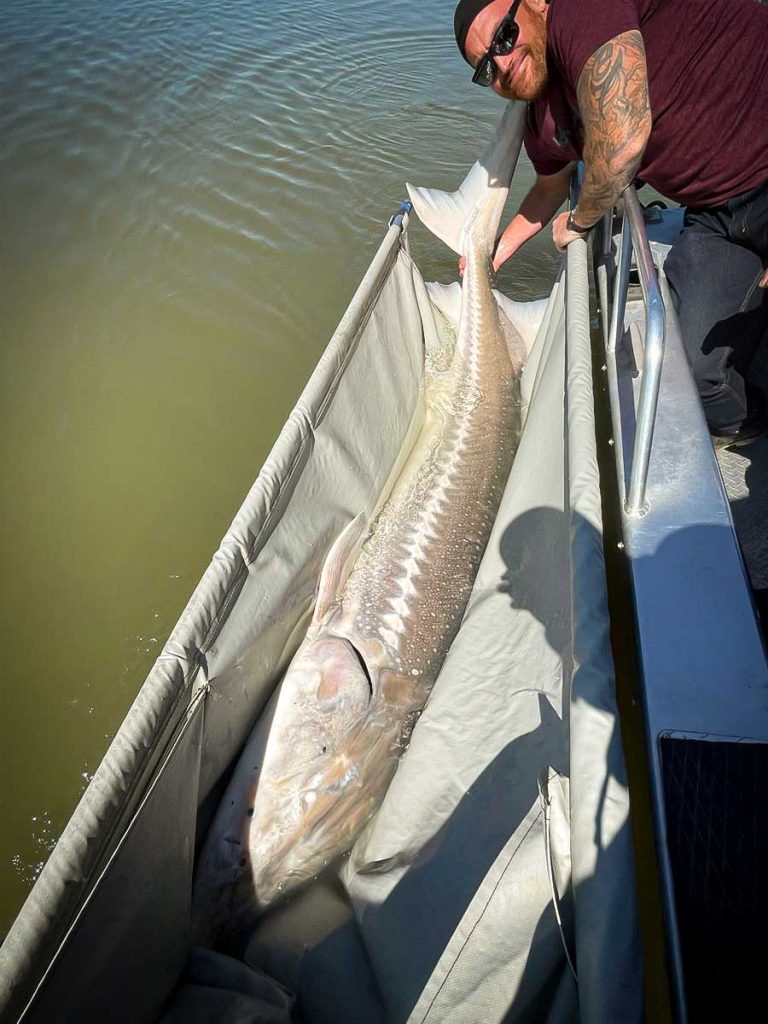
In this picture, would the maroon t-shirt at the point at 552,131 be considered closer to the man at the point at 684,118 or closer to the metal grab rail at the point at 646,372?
the man at the point at 684,118

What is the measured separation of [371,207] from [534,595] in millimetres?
4299

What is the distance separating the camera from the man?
1.84 m

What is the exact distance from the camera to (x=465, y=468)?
2.61 m

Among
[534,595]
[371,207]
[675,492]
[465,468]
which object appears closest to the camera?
[675,492]

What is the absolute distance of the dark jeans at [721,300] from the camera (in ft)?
7.33

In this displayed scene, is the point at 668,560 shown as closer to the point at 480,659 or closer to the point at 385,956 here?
the point at 480,659

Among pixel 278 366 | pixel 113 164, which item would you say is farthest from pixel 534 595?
pixel 113 164

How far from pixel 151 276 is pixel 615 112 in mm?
3312

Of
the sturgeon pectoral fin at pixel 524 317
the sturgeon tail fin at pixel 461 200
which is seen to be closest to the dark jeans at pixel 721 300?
the sturgeon pectoral fin at pixel 524 317

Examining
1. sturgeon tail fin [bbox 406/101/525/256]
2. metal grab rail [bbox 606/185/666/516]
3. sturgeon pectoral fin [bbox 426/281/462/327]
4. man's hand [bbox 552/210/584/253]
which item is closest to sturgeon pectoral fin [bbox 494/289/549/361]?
sturgeon pectoral fin [bbox 426/281/462/327]

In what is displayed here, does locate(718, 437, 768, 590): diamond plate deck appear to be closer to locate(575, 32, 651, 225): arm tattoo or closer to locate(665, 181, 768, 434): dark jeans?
locate(665, 181, 768, 434): dark jeans

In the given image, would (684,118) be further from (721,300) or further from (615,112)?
(721,300)

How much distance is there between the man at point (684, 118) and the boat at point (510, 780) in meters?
0.30

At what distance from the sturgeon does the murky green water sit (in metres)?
0.81
